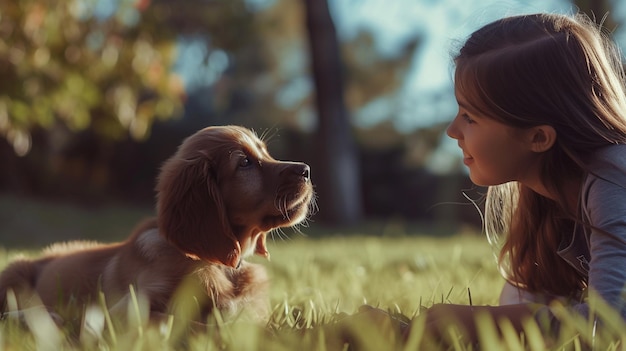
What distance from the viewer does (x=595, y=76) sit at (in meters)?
2.32

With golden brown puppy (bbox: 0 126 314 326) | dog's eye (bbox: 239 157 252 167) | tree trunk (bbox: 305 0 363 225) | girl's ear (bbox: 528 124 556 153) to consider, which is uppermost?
girl's ear (bbox: 528 124 556 153)

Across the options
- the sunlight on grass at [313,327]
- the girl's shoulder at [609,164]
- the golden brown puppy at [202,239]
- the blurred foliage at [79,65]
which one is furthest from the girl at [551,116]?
the blurred foliage at [79,65]

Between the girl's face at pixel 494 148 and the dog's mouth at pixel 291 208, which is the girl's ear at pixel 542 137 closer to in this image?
the girl's face at pixel 494 148

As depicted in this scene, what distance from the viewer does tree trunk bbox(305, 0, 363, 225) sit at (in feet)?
40.9

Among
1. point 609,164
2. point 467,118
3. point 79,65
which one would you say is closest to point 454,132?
point 467,118

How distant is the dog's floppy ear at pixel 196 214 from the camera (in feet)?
8.47

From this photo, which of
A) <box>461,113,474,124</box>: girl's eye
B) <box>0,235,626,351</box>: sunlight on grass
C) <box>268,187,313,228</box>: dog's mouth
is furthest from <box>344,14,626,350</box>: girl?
<box>268,187,313,228</box>: dog's mouth

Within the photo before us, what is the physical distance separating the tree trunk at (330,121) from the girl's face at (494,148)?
33.0 feet

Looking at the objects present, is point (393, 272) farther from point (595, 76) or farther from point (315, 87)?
point (315, 87)

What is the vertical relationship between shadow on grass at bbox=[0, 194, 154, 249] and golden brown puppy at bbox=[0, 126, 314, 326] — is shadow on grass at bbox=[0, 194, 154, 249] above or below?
below

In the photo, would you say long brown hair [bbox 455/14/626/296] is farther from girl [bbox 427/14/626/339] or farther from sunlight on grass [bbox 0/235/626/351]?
sunlight on grass [bbox 0/235/626/351]

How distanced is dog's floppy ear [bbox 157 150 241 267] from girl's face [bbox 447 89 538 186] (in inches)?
36.7

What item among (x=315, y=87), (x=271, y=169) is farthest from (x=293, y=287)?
(x=315, y=87)

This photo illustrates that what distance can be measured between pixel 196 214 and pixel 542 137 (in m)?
1.26
